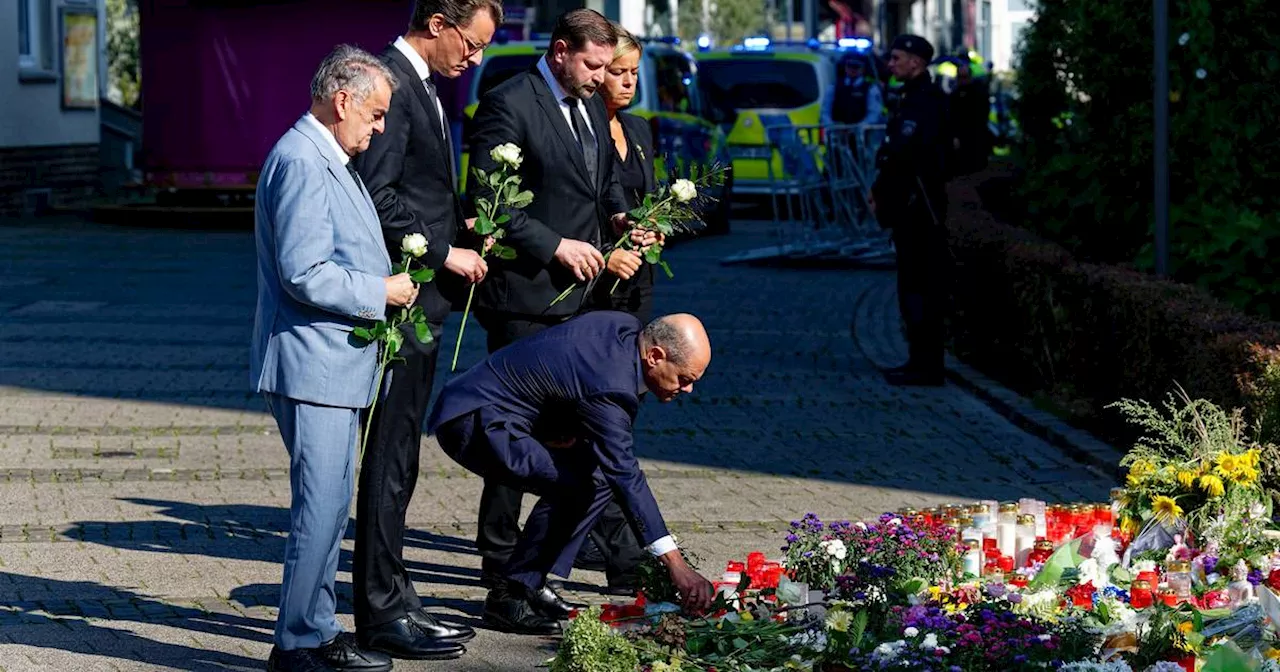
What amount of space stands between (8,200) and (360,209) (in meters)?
21.2

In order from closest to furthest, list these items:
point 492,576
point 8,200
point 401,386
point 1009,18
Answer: point 401,386 → point 492,576 → point 8,200 → point 1009,18

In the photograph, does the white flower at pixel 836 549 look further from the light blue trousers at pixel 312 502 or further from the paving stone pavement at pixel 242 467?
the light blue trousers at pixel 312 502

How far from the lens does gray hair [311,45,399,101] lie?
5.50 metres

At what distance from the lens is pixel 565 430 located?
6.43 meters

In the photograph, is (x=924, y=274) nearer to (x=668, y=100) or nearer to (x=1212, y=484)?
(x=1212, y=484)

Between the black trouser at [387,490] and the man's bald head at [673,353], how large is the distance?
62 cm

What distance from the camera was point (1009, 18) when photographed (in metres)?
53.3

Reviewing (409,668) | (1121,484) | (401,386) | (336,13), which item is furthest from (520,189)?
(336,13)

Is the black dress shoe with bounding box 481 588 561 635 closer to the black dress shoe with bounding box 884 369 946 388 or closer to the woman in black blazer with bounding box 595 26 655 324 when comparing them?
the woman in black blazer with bounding box 595 26 655 324

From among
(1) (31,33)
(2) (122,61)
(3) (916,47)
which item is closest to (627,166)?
(3) (916,47)

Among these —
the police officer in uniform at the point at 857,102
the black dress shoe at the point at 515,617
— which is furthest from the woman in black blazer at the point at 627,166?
the police officer in uniform at the point at 857,102

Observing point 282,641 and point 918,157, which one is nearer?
point 282,641

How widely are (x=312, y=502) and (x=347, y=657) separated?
477 mm

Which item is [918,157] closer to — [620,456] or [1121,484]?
[1121,484]
